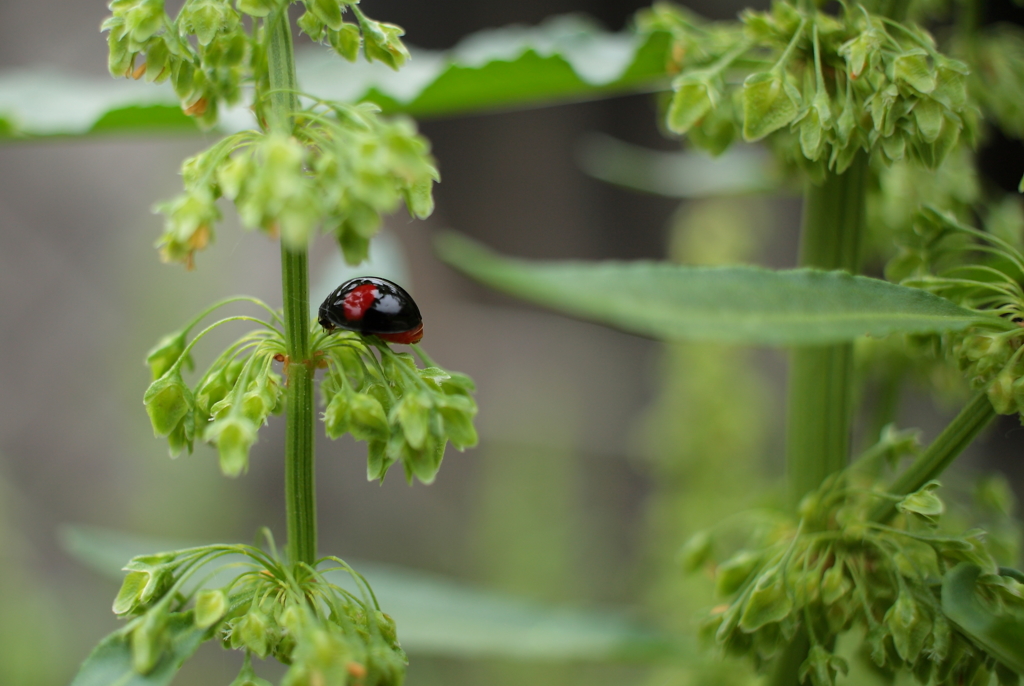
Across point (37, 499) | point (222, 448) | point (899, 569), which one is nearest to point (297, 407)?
point (222, 448)

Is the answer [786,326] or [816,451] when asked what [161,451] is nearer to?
[816,451]

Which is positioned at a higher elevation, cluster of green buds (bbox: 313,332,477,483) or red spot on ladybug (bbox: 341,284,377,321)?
red spot on ladybug (bbox: 341,284,377,321)

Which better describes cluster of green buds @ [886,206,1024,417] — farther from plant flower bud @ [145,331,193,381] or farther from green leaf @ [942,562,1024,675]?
plant flower bud @ [145,331,193,381]

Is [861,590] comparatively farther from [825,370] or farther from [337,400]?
[337,400]

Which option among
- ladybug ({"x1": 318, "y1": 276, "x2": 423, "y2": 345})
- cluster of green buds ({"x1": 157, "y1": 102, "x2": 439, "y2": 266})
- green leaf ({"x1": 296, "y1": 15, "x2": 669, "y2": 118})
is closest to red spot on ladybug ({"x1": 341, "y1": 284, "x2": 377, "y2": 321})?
ladybug ({"x1": 318, "y1": 276, "x2": 423, "y2": 345})

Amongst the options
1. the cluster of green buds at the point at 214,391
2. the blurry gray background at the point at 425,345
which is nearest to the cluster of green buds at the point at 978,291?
the cluster of green buds at the point at 214,391

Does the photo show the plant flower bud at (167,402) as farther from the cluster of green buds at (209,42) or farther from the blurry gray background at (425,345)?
the blurry gray background at (425,345)

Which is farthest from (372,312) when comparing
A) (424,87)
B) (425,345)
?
(425,345)
